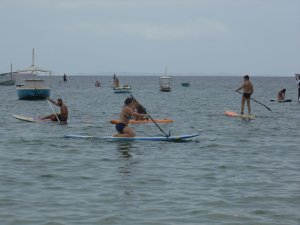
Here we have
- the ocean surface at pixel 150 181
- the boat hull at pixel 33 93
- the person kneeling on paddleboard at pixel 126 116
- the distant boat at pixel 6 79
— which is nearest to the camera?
the ocean surface at pixel 150 181

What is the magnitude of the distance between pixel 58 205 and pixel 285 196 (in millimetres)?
4460

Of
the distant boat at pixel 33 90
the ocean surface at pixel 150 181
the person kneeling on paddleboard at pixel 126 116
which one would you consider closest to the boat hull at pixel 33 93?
the distant boat at pixel 33 90

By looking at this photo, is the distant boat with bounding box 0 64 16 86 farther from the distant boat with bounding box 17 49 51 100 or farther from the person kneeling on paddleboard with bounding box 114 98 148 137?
the person kneeling on paddleboard with bounding box 114 98 148 137

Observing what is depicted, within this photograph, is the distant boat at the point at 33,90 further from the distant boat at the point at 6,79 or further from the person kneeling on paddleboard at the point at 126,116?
the distant boat at the point at 6,79

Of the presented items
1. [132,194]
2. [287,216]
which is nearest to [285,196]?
[287,216]

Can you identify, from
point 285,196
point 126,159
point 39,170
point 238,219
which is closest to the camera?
point 238,219

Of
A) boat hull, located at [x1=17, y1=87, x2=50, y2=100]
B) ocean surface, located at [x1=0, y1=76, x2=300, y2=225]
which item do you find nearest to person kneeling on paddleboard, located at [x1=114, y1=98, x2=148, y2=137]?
ocean surface, located at [x1=0, y1=76, x2=300, y2=225]

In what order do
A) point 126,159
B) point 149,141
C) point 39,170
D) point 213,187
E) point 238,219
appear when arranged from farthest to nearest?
point 149,141, point 126,159, point 39,170, point 213,187, point 238,219

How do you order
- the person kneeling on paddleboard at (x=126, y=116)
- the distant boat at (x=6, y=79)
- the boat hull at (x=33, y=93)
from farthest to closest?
the distant boat at (x=6, y=79), the boat hull at (x=33, y=93), the person kneeling on paddleboard at (x=126, y=116)

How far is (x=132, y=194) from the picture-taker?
1129 cm

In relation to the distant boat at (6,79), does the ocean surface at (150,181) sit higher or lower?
lower

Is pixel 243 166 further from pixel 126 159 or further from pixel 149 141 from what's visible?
pixel 149 141

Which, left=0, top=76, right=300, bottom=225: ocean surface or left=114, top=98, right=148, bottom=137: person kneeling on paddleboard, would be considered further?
left=114, top=98, right=148, bottom=137: person kneeling on paddleboard

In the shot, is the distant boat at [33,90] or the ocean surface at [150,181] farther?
the distant boat at [33,90]
